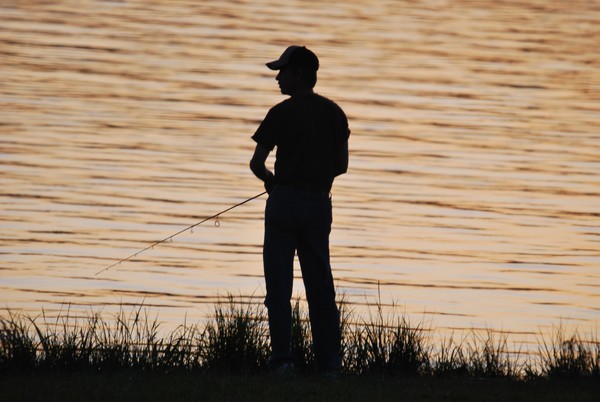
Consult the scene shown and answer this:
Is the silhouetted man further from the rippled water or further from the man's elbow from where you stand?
the rippled water

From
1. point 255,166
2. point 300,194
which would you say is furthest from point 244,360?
point 255,166

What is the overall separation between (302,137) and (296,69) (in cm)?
38

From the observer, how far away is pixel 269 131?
7.98 m

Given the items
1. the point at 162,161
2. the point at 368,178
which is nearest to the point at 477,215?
the point at 368,178

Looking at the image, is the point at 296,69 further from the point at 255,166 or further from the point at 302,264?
the point at 302,264

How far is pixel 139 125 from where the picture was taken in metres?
22.3

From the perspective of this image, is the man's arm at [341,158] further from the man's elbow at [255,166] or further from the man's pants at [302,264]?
the man's elbow at [255,166]

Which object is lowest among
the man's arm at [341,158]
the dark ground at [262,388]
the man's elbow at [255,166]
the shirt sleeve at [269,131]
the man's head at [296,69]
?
the dark ground at [262,388]

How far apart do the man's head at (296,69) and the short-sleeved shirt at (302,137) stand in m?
0.07

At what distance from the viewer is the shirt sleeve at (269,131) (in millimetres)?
7969

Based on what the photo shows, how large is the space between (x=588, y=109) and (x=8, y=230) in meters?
12.9

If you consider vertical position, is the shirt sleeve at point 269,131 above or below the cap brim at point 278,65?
below

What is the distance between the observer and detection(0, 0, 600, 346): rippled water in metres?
13.2

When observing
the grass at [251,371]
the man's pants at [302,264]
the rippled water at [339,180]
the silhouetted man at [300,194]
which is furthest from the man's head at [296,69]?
the rippled water at [339,180]
